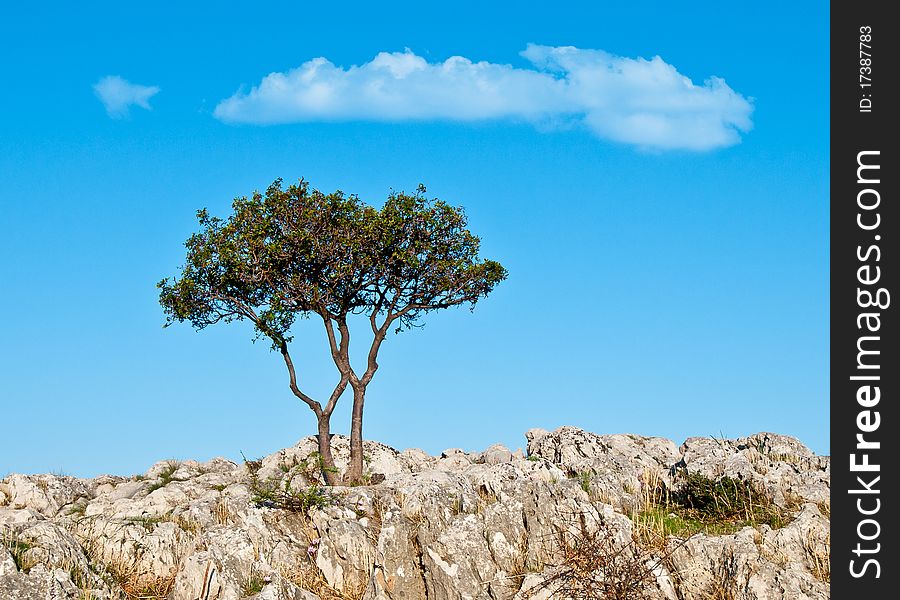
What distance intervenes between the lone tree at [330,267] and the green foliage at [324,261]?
4cm

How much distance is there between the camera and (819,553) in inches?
616

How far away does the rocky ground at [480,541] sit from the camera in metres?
15.1

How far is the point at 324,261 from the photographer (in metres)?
31.3

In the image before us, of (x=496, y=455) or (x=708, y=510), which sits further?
(x=496, y=455)

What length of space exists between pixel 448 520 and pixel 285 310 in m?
16.0

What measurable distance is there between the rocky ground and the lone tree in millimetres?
11809

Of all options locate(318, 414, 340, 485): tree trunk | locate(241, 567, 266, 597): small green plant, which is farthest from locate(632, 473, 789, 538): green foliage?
locate(318, 414, 340, 485): tree trunk

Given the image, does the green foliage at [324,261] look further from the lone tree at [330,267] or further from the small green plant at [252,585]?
the small green plant at [252,585]

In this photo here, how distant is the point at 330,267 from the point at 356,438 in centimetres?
601

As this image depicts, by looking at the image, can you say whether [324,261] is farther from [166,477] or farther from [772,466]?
[772,466]

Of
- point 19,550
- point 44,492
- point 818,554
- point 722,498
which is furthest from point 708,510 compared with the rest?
point 44,492

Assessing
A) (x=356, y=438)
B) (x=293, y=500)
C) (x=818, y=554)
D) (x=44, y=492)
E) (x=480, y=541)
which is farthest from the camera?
(x=356, y=438)

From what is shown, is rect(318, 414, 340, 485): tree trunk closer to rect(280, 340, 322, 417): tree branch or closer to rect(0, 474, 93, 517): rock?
rect(280, 340, 322, 417): tree branch

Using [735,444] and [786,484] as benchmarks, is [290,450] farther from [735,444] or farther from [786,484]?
[786,484]
